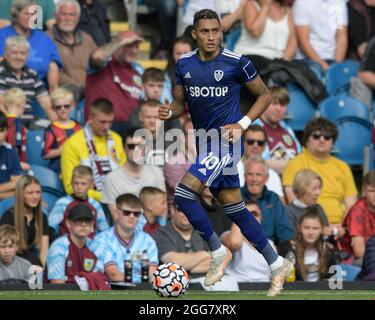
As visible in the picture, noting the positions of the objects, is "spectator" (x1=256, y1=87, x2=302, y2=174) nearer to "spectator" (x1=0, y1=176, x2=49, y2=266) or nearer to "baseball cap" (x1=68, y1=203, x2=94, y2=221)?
"baseball cap" (x1=68, y1=203, x2=94, y2=221)

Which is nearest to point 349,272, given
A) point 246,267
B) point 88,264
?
point 246,267

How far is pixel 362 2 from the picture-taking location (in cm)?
1647

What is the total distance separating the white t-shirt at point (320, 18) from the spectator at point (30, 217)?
4.98m

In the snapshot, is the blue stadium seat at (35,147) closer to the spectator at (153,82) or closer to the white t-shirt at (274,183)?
the spectator at (153,82)

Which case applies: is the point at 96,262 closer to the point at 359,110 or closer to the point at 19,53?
the point at 19,53

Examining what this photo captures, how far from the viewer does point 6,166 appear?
13266mm

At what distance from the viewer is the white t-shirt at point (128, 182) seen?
1334 centimetres

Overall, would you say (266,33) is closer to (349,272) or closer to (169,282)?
(349,272)

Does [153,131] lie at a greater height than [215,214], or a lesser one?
greater

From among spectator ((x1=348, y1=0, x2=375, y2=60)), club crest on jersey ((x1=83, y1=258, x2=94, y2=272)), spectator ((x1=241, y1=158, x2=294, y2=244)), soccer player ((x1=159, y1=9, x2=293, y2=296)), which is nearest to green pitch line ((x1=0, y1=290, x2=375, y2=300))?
soccer player ((x1=159, y1=9, x2=293, y2=296))

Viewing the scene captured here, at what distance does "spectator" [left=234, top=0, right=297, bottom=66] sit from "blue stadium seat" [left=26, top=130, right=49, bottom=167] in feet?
9.69

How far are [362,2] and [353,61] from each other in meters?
0.89

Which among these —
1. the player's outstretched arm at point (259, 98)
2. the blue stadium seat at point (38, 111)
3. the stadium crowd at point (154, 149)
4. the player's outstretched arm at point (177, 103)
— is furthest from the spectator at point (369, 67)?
the player's outstretched arm at point (177, 103)

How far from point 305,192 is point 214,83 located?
351cm
